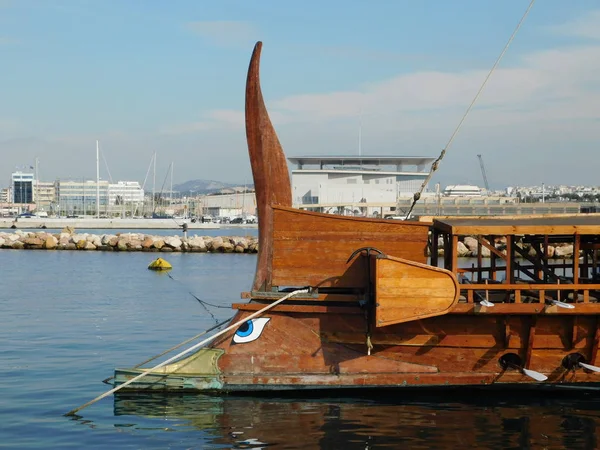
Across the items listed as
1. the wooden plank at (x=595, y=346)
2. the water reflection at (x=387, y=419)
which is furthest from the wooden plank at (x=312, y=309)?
the wooden plank at (x=595, y=346)

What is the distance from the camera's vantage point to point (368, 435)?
36.2ft

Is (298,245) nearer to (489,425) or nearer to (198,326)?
(489,425)

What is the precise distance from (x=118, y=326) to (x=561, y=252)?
1418 inches

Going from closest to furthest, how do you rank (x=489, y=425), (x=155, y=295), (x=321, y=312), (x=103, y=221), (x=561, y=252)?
1. (x=489, y=425)
2. (x=321, y=312)
3. (x=155, y=295)
4. (x=561, y=252)
5. (x=103, y=221)

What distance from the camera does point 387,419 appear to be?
38.7 ft

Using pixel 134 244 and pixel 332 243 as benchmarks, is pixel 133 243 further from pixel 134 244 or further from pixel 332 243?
pixel 332 243

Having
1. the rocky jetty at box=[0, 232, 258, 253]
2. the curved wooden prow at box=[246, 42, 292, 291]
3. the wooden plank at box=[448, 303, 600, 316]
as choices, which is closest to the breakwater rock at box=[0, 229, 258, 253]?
the rocky jetty at box=[0, 232, 258, 253]

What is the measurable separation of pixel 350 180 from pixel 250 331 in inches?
2412

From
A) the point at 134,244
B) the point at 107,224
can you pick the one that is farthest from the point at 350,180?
the point at 107,224

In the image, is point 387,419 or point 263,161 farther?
point 263,161

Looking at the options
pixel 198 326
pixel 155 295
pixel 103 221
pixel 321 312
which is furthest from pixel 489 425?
pixel 103 221

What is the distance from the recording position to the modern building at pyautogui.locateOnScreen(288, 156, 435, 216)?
7056 cm

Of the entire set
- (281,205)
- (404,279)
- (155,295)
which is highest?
(281,205)

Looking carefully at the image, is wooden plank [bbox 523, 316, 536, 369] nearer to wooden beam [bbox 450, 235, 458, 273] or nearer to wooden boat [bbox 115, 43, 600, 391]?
wooden boat [bbox 115, 43, 600, 391]
